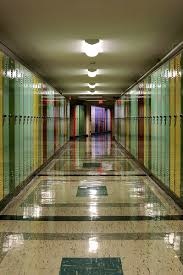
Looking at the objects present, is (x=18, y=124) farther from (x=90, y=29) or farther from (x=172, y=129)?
(x=172, y=129)

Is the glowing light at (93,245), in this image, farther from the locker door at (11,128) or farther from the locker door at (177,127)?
the locker door at (11,128)

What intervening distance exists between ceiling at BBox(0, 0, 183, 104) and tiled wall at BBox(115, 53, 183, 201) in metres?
0.48

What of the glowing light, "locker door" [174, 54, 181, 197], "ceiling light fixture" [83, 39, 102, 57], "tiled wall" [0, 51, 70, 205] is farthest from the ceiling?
the glowing light

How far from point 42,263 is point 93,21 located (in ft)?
11.5

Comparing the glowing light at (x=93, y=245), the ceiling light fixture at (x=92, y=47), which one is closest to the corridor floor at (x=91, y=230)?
the glowing light at (x=93, y=245)

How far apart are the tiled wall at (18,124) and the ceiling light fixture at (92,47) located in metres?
1.14

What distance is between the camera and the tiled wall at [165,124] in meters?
6.52

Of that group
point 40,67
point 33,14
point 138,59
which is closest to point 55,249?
point 33,14

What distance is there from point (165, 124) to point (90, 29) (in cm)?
206

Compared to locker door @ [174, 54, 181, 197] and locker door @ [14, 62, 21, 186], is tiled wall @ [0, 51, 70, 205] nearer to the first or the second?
locker door @ [14, 62, 21, 186]

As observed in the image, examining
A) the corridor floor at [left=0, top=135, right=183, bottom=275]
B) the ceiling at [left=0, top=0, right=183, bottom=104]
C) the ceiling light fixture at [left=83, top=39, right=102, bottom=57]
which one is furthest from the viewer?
the ceiling light fixture at [left=83, top=39, right=102, bottom=57]

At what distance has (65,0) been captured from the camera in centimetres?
525

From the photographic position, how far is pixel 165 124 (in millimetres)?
7910

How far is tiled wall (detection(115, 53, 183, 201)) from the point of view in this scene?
6.52 metres
